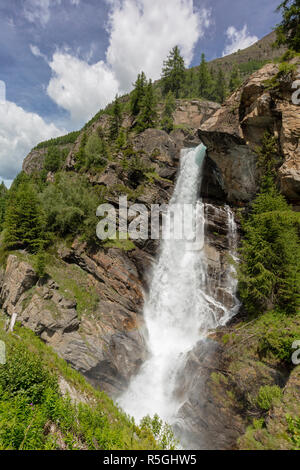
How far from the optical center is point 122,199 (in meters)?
21.5

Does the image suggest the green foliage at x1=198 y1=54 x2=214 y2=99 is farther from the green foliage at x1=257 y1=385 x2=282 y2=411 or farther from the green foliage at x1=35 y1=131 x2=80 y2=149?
the green foliage at x1=35 y1=131 x2=80 y2=149

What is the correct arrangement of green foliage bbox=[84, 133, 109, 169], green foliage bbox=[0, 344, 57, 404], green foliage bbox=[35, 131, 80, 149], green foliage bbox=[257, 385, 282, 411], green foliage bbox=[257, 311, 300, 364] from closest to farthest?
green foliage bbox=[0, 344, 57, 404]
green foliage bbox=[257, 385, 282, 411]
green foliage bbox=[257, 311, 300, 364]
green foliage bbox=[84, 133, 109, 169]
green foliage bbox=[35, 131, 80, 149]

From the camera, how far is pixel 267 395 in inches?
345

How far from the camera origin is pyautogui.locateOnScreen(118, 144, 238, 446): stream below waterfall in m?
13.6

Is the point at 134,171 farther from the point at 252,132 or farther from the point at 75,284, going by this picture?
the point at 75,284

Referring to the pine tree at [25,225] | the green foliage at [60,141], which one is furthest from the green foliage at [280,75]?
the green foliage at [60,141]

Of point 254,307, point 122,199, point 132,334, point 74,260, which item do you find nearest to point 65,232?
point 74,260

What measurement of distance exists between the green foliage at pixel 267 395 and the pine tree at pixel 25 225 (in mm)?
17158

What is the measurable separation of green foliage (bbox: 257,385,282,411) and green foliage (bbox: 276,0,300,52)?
2455 cm

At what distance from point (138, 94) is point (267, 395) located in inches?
1751

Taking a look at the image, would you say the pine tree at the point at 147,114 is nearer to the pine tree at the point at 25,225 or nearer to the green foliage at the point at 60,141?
the pine tree at the point at 25,225

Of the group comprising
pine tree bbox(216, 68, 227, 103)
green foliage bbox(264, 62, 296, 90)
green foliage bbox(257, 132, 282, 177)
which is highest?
pine tree bbox(216, 68, 227, 103)

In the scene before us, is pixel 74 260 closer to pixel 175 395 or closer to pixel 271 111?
pixel 175 395

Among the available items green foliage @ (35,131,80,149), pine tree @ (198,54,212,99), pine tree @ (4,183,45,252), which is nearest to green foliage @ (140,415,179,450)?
pine tree @ (4,183,45,252)
